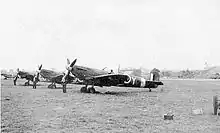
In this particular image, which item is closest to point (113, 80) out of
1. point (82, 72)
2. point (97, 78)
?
point (97, 78)

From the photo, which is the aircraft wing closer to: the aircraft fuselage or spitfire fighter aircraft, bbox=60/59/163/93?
spitfire fighter aircraft, bbox=60/59/163/93

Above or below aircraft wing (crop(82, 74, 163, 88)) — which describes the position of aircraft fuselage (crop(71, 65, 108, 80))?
above

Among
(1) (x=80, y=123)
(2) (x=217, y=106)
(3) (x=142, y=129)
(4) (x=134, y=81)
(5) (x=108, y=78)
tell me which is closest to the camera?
(3) (x=142, y=129)

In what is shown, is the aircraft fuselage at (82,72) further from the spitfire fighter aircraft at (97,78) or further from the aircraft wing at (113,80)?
the aircraft wing at (113,80)

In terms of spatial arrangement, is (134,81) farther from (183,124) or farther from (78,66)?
(183,124)

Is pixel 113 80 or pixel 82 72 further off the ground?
pixel 82 72

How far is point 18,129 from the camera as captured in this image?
288 inches

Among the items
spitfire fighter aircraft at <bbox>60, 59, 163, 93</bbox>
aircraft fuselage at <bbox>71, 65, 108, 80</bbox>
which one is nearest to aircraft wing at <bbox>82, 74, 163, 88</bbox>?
spitfire fighter aircraft at <bbox>60, 59, 163, 93</bbox>

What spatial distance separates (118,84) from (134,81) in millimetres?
1723

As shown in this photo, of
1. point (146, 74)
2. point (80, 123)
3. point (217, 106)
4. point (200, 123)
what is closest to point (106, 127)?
point (80, 123)

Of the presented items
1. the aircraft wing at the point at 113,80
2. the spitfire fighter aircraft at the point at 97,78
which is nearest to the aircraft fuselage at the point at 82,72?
the spitfire fighter aircraft at the point at 97,78

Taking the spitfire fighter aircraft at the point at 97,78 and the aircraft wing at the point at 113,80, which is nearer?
the aircraft wing at the point at 113,80

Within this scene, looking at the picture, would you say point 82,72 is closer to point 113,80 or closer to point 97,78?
point 97,78

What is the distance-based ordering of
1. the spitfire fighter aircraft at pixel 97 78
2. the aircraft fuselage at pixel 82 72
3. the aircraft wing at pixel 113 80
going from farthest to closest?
the aircraft fuselage at pixel 82 72, the spitfire fighter aircraft at pixel 97 78, the aircraft wing at pixel 113 80
